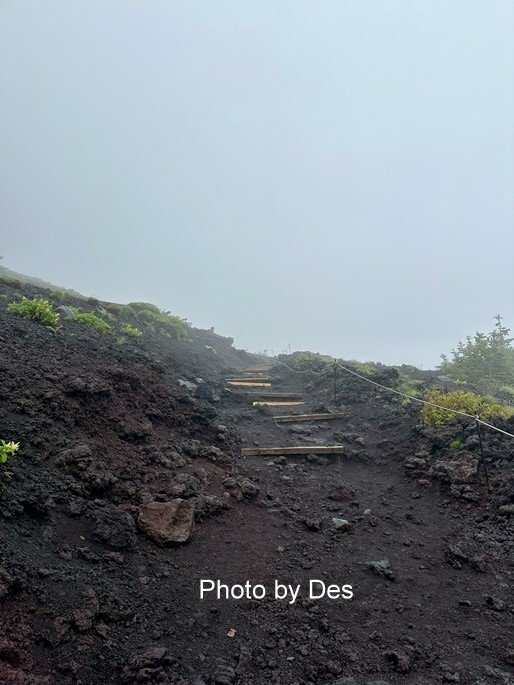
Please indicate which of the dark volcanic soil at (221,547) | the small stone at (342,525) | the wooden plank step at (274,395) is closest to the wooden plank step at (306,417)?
the dark volcanic soil at (221,547)

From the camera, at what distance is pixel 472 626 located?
3559 mm

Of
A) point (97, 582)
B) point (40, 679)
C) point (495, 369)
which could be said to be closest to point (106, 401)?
point (97, 582)

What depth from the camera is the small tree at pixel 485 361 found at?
17.1 metres

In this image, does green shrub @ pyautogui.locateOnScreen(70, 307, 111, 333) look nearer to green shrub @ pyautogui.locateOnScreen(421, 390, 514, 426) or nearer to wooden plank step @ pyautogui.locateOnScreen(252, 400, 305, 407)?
wooden plank step @ pyautogui.locateOnScreen(252, 400, 305, 407)

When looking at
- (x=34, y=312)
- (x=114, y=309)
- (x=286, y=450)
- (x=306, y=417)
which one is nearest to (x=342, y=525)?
(x=286, y=450)

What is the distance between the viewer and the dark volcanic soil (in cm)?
298

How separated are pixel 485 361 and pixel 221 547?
1677cm

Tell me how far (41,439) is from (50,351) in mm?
3038

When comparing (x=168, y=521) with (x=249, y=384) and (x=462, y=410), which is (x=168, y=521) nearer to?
(x=462, y=410)

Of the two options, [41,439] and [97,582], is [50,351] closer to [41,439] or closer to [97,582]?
[41,439]

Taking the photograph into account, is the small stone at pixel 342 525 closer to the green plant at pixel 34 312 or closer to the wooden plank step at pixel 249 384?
the green plant at pixel 34 312

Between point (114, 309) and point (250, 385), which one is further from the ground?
point (114, 309)

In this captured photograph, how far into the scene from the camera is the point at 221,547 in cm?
442

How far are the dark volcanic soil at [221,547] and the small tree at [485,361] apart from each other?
11.2 metres
